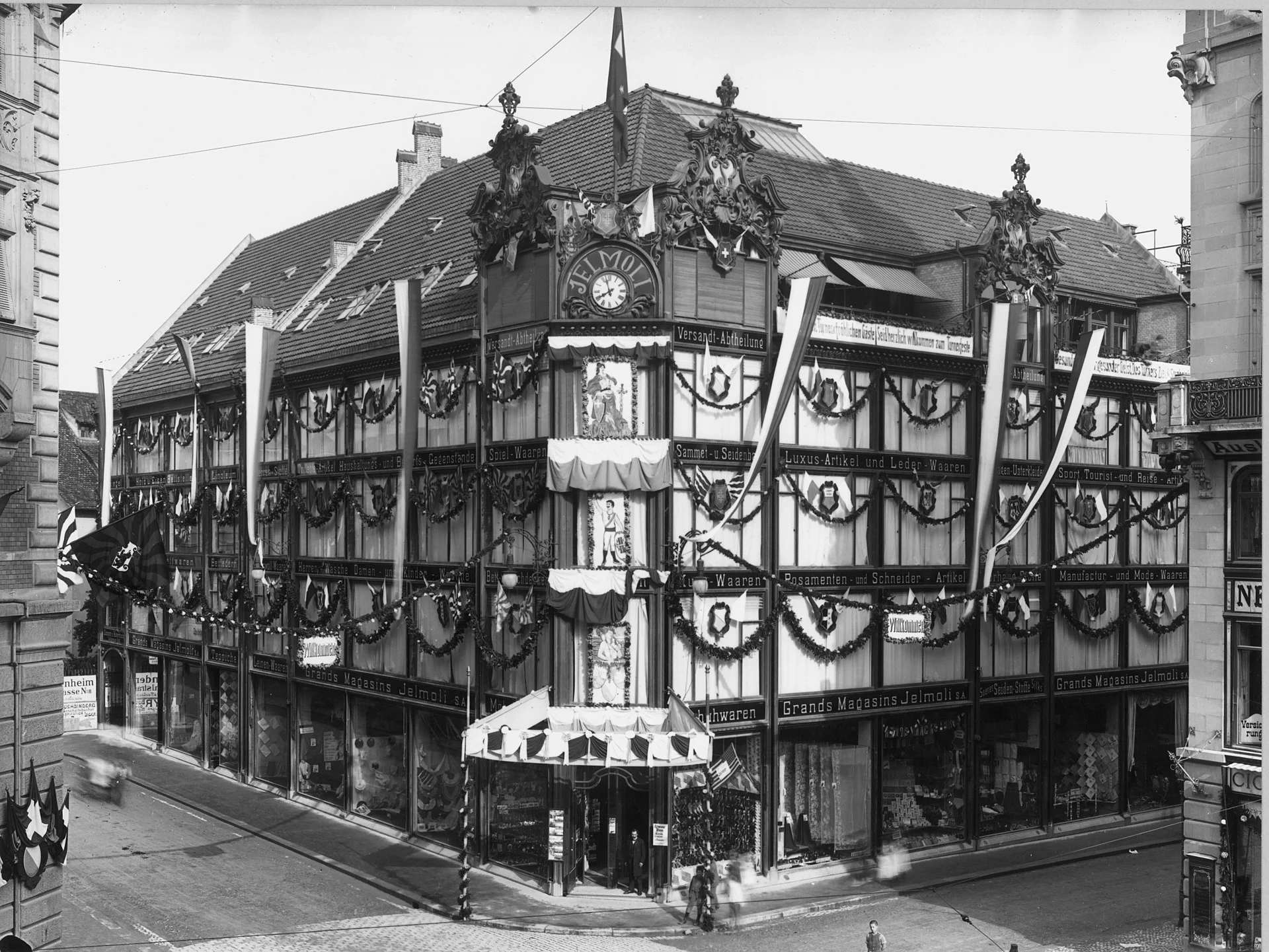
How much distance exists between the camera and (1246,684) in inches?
1181

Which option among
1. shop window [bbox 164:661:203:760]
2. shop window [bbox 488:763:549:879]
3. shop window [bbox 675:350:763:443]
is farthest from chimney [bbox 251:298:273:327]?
shop window [bbox 675:350:763:443]

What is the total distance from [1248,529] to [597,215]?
1564 centimetres

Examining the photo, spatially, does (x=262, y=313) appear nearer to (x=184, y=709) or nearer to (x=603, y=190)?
(x=184, y=709)

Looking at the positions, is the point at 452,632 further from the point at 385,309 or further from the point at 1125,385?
the point at 1125,385

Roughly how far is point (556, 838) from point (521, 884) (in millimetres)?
1757

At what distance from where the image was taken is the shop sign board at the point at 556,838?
113ft

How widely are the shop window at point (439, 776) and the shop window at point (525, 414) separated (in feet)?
25.3

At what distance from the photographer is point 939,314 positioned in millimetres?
41906

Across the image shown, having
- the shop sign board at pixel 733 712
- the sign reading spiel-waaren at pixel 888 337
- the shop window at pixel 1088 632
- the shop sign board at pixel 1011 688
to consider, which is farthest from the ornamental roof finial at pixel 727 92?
the shop window at pixel 1088 632

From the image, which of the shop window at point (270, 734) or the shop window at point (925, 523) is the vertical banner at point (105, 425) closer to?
the shop window at point (270, 734)

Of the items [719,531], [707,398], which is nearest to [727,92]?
[707,398]

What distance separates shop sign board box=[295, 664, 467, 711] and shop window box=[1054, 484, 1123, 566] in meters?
17.6

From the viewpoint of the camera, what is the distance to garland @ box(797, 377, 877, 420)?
3722cm

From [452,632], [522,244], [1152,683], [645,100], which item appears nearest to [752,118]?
[645,100]
